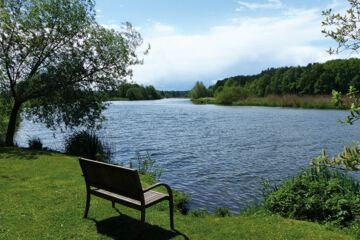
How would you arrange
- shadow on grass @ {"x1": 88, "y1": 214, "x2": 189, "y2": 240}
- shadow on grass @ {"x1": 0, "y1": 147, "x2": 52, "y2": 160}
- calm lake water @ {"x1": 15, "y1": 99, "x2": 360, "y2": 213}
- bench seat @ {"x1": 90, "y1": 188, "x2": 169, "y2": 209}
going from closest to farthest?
bench seat @ {"x1": 90, "y1": 188, "x2": 169, "y2": 209} < shadow on grass @ {"x1": 88, "y1": 214, "x2": 189, "y2": 240} < calm lake water @ {"x1": 15, "y1": 99, "x2": 360, "y2": 213} < shadow on grass @ {"x1": 0, "y1": 147, "x2": 52, "y2": 160}

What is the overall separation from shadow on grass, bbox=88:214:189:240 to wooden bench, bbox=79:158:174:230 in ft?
0.97

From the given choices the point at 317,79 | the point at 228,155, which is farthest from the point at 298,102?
the point at 228,155

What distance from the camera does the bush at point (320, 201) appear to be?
19.5 ft

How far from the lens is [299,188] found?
→ 7223 mm

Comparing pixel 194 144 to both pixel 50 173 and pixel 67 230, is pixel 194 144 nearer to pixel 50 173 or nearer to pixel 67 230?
pixel 50 173

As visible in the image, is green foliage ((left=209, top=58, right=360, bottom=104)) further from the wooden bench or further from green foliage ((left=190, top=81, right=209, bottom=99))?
the wooden bench

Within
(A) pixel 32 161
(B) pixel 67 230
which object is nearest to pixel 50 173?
(A) pixel 32 161

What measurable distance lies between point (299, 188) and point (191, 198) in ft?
10.8

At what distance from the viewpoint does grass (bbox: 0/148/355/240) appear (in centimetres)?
515

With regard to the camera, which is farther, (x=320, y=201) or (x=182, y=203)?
(x=182, y=203)

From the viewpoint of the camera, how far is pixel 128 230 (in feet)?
17.5

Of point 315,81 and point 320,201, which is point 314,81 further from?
point 320,201

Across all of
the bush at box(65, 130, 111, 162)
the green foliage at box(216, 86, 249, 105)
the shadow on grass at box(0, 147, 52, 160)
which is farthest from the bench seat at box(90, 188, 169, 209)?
the green foliage at box(216, 86, 249, 105)

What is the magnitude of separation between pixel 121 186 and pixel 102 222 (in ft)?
4.53
